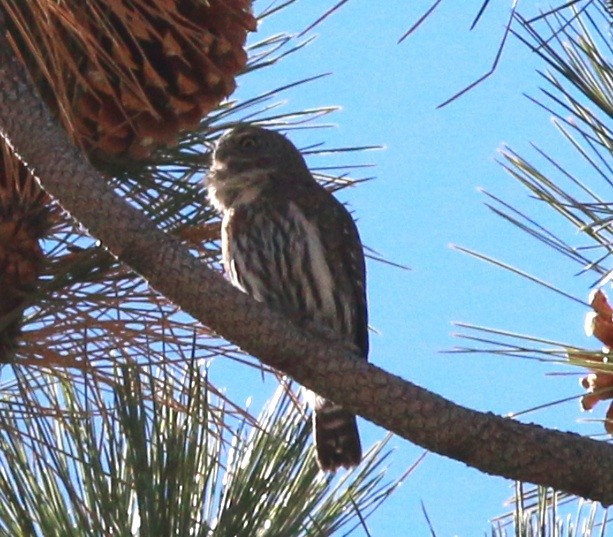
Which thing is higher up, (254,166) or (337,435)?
(254,166)

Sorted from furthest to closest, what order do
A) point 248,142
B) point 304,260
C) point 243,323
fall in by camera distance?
point 248,142
point 304,260
point 243,323

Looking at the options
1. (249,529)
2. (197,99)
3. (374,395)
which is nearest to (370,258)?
(197,99)

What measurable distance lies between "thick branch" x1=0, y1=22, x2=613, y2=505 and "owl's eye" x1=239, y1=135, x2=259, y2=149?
1.88 metres

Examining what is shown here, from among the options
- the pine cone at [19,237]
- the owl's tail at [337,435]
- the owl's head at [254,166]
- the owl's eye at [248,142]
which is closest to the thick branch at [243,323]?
the pine cone at [19,237]

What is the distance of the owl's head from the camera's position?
3568mm

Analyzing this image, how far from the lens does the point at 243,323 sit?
6.44 ft

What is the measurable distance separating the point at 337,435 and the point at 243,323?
1.62m

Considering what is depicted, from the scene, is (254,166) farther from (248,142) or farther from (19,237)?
(19,237)

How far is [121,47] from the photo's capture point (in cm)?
236

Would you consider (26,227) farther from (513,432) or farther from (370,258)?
(513,432)

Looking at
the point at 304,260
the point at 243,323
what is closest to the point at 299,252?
the point at 304,260

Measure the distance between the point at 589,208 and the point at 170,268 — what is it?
64 cm

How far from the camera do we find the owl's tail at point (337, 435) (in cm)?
338

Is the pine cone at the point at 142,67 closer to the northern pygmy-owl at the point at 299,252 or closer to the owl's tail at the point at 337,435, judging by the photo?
the northern pygmy-owl at the point at 299,252
